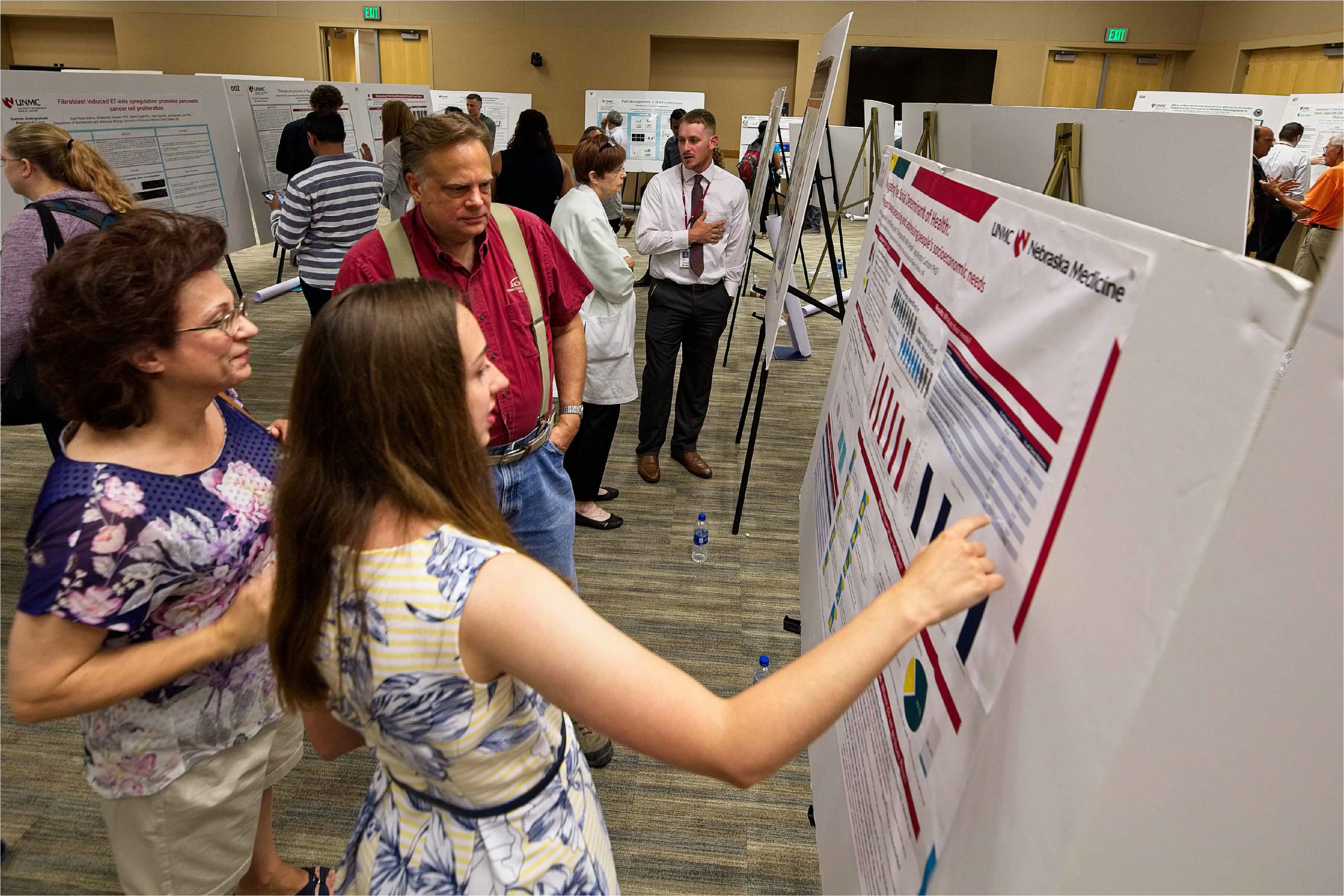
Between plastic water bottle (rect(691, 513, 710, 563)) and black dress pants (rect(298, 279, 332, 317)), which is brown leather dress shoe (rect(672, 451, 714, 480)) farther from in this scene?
black dress pants (rect(298, 279, 332, 317))

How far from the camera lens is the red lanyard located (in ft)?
11.3

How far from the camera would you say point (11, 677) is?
1016 mm

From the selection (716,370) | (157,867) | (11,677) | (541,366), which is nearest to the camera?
(11,677)

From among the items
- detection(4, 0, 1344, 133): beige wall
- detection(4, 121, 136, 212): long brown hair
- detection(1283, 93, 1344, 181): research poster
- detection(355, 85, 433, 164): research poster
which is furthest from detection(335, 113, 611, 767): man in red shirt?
detection(4, 0, 1344, 133): beige wall

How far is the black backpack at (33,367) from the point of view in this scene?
229cm

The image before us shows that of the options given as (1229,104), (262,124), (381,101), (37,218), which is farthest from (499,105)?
(37,218)

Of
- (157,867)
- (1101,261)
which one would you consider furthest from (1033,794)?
(157,867)

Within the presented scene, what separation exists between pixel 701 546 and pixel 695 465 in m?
0.70

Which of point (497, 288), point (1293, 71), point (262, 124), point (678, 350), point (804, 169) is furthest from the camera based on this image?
point (1293, 71)

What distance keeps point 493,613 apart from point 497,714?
152 millimetres

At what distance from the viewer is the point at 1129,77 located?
11.6 meters

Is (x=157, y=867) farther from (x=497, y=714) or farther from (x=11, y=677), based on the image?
(x=497, y=714)

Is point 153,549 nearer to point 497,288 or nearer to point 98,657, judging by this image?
point 98,657

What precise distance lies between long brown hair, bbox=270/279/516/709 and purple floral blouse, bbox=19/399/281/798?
1.08 ft
